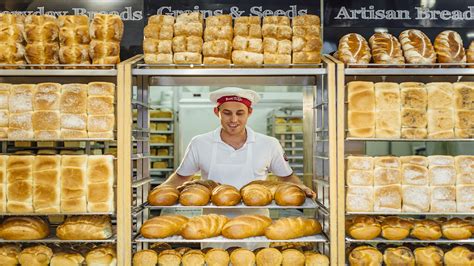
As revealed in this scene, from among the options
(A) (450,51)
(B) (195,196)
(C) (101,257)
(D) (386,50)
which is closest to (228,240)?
(B) (195,196)

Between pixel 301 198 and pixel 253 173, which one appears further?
pixel 253 173

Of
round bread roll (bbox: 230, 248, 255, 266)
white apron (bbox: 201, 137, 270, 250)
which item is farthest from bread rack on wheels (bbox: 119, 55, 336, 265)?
white apron (bbox: 201, 137, 270, 250)

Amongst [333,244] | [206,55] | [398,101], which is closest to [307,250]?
[333,244]

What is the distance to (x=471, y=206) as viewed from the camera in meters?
2.90

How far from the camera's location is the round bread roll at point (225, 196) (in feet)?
9.71

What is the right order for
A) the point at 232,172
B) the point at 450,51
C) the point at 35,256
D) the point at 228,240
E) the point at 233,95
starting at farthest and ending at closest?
the point at 232,172 → the point at 233,95 → the point at 450,51 → the point at 35,256 → the point at 228,240

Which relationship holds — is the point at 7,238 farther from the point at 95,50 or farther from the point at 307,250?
the point at 307,250

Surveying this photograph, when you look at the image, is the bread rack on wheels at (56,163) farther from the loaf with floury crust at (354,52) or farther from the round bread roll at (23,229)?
the loaf with floury crust at (354,52)

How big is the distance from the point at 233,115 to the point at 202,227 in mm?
Result: 1142

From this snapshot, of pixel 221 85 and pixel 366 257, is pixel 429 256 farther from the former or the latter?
pixel 221 85

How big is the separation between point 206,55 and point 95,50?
71 cm

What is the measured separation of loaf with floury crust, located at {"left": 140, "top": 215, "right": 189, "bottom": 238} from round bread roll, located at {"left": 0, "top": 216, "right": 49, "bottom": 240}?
2.09 ft

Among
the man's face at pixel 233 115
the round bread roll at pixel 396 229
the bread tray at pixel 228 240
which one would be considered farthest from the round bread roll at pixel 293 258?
the man's face at pixel 233 115

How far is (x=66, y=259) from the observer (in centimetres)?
288
